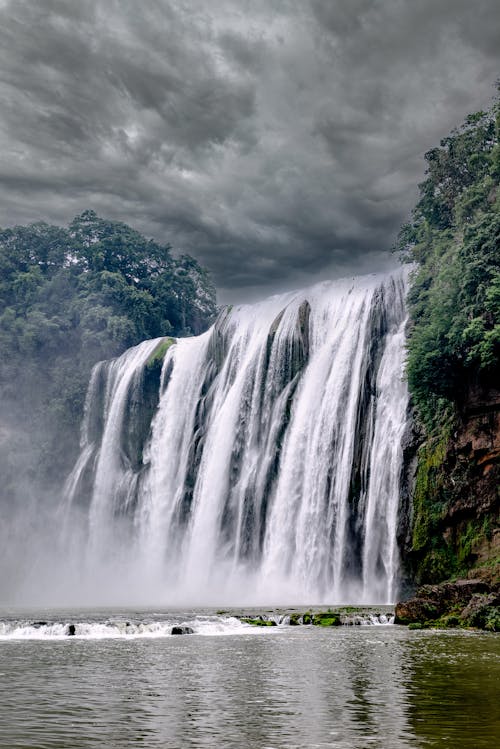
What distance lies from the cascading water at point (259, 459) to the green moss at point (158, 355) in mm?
110

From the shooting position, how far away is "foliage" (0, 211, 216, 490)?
53.4 metres

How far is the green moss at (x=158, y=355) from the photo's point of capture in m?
46.2

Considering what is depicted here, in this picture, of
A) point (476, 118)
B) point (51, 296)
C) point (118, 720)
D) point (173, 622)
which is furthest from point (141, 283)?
point (118, 720)

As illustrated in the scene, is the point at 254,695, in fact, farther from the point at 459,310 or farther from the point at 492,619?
the point at 459,310

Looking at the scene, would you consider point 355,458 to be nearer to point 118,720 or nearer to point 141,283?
point 118,720

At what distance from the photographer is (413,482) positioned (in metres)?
27.2

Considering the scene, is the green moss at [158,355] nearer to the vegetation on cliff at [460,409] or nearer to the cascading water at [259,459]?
the cascading water at [259,459]

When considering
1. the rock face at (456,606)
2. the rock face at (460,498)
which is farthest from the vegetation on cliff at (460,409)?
the rock face at (456,606)

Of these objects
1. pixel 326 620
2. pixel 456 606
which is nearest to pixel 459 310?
pixel 456 606

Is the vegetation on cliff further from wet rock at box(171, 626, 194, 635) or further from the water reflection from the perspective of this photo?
the water reflection

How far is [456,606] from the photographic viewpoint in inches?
732

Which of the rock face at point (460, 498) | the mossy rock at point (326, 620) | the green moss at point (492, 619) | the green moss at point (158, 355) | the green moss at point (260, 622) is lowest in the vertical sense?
the green moss at point (260, 622)

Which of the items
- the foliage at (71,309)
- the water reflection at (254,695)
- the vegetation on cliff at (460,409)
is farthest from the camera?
the foliage at (71,309)

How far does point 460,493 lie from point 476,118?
19.3 m
